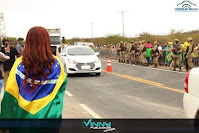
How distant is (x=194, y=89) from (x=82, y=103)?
4363 mm

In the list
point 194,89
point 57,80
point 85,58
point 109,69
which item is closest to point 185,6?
point 109,69

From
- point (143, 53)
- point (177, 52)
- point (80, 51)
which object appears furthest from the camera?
point (143, 53)

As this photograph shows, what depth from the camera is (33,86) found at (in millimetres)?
2645

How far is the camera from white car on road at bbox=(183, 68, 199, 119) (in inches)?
169

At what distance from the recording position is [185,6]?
89.7 ft

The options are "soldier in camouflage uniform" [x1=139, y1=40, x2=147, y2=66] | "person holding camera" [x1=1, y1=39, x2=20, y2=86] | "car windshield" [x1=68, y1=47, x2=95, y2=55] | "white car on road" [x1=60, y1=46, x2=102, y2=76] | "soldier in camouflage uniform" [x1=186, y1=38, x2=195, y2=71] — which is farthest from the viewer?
"soldier in camouflage uniform" [x1=139, y1=40, x2=147, y2=66]

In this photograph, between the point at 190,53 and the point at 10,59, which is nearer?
the point at 10,59

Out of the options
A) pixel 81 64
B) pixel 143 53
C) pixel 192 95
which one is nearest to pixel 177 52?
pixel 143 53

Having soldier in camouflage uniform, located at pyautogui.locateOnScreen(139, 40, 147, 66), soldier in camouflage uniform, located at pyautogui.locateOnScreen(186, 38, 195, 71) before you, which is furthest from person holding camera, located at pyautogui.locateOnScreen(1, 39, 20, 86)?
soldier in camouflage uniform, located at pyautogui.locateOnScreen(139, 40, 147, 66)

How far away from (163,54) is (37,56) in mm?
18983

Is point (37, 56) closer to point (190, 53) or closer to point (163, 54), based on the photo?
point (190, 53)

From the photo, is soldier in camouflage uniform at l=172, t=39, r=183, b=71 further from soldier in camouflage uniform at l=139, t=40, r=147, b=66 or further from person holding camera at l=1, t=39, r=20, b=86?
person holding camera at l=1, t=39, r=20, b=86

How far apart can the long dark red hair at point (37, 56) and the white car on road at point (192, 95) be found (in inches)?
93.6

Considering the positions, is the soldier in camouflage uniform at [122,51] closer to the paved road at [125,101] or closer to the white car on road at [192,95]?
the paved road at [125,101]
